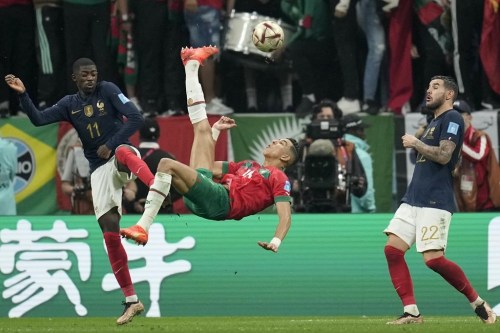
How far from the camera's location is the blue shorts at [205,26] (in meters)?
19.3

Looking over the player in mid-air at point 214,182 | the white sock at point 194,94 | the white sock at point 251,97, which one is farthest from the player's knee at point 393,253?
the white sock at point 251,97

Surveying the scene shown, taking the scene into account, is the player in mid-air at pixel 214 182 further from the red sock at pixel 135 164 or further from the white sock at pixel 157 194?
the red sock at pixel 135 164

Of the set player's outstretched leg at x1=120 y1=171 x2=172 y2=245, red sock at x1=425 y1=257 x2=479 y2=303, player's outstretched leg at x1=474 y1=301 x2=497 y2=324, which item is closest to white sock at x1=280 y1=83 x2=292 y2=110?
A: red sock at x1=425 y1=257 x2=479 y2=303

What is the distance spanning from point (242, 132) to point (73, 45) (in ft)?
8.70

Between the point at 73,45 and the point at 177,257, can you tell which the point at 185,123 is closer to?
the point at 73,45

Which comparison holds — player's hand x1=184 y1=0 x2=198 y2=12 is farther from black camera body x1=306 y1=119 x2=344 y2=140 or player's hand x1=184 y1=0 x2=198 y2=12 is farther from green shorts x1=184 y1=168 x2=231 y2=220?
green shorts x1=184 y1=168 x2=231 y2=220

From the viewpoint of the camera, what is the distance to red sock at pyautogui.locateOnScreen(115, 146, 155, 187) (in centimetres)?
1389

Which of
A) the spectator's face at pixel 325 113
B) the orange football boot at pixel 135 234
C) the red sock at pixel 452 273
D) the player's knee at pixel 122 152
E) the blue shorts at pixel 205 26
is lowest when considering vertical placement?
the red sock at pixel 452 273

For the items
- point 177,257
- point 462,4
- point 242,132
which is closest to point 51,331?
point 177,257

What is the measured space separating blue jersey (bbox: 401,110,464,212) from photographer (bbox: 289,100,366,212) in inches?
145

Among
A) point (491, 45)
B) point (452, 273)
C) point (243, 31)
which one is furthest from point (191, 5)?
point (452, 273)

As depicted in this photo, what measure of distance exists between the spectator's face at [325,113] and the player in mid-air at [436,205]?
165 inches

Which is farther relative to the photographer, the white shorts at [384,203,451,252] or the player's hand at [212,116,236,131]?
the player's hand at [212,116,236,131]

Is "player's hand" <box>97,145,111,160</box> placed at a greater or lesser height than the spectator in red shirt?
greater
